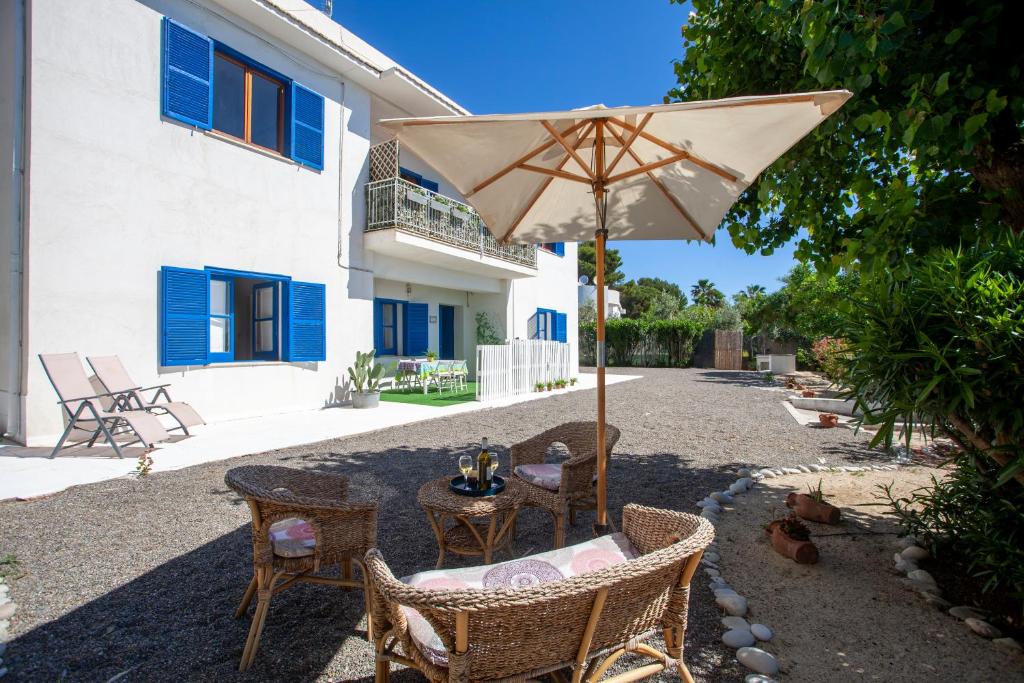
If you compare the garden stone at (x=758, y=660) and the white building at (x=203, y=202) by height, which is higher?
the white building at (x=203, y=202)

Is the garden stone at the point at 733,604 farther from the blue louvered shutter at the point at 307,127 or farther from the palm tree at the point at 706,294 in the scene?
the palm tree at the point at 706,294

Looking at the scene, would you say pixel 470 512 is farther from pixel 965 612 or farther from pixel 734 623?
pixel 965 612

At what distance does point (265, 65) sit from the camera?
26.6 ft

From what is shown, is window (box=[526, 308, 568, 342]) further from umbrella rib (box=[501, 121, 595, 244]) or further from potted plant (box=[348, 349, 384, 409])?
umbrella rib (box=[501, 121, 595, 244])

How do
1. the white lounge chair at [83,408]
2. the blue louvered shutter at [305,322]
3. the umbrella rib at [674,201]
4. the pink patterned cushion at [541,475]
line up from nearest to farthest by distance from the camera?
1. the pink patterned cushion at [541,475]
2. the umbrella rib at [674,201]
3. the white lounge chair at [83,408]
4. the blue louvered shutter at [305,322]

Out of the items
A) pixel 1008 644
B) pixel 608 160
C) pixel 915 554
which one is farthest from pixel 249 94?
pixel 1008 644

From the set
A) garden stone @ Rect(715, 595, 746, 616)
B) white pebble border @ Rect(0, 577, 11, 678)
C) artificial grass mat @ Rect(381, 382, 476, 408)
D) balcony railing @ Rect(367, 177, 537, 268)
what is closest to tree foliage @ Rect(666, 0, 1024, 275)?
garden stone @ Rect(715, 595, 746, 616)

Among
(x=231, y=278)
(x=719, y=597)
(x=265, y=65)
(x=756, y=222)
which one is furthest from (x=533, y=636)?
(x=265, y=65)

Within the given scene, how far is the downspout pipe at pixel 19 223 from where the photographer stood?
228 inches

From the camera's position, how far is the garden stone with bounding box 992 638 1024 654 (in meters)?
2.15

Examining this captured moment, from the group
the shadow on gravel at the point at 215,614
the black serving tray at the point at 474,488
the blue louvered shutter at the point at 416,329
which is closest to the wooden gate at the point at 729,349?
the blue louvered shutter at the point at 416,329

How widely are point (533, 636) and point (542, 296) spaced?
1430 cm

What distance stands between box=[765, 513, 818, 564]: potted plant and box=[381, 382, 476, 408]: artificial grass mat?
690cm

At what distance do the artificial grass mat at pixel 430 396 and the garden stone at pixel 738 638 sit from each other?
7.52 metres
